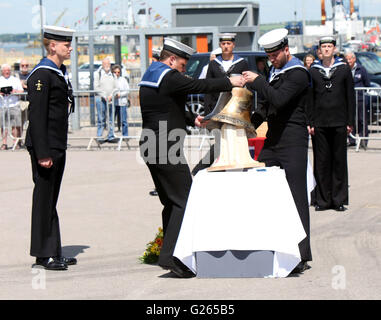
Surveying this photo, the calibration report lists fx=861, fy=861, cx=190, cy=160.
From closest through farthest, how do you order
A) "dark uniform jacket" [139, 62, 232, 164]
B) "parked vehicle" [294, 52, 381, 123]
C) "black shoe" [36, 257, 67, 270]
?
"dark uniform jacket" [139, 62, 232, 164] → "black shoe" [36, 257, 67, 270] → "parked vehicle" [294, 52, 381, 123]

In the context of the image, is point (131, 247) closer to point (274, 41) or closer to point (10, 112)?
point (274, 41)

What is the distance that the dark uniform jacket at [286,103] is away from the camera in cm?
711

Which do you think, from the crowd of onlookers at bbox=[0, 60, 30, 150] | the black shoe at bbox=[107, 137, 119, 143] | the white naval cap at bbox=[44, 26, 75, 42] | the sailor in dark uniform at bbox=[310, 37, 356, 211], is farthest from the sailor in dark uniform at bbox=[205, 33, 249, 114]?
the crowd of onlookers at bbox=[0, 60, 30, 150]

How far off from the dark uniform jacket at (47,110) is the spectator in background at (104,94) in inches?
404

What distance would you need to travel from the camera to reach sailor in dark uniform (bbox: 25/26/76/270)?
7.15 metres

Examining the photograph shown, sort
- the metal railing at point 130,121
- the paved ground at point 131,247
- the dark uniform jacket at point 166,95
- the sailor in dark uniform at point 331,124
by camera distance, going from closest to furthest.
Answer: the paved ground at point 131,247 < the dark uniform jacket at point 166,95 < the sailor in dark uniform at point 331,124 < the metal railing at point 130,121

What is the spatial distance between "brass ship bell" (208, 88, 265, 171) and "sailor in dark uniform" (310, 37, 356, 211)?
11.7 ft

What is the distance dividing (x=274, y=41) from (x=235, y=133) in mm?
829

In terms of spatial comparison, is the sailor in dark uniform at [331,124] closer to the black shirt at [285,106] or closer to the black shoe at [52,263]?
the black shirt at [285,106]

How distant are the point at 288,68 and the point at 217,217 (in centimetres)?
144

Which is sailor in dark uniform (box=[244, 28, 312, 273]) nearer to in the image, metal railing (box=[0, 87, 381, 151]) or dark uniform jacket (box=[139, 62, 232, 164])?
dark uniform jacket (box=[139, 62, 232, 164])

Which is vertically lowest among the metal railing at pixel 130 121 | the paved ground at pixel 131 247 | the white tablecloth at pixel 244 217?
the paved ground at pixel 131 247

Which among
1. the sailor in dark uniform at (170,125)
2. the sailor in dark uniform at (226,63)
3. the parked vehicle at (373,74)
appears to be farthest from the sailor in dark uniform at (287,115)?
the parked vehicle at (373,74)
